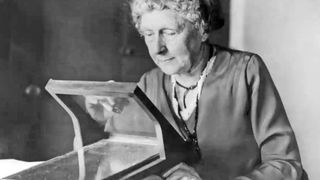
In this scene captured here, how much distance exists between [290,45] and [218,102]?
28cm

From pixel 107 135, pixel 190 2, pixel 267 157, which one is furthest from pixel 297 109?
pixel 107 135

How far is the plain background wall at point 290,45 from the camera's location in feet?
4.76

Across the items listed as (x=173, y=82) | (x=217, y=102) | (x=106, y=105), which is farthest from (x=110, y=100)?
(x=217, y=102)

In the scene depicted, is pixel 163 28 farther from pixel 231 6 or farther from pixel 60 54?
pixel 60 54

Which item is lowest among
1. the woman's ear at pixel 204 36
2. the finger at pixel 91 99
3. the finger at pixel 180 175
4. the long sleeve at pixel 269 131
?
the finger at pixel 180 175

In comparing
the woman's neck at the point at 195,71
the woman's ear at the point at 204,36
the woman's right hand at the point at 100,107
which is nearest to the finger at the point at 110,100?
the woman's right hand at the point at 100,107

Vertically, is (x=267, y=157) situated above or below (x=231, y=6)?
below

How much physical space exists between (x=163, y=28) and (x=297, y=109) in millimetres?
477

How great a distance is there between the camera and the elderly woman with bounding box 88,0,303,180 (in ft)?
4.64

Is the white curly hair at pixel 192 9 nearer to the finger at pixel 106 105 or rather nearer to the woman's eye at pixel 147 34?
the woman's eye at pixel 147 34

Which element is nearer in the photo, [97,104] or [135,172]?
[135,172]

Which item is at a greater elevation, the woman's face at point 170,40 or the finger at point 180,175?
the woman's face at point 170,40

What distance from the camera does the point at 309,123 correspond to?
1498 millimetres

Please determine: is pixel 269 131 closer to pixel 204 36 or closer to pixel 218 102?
pixel 218 102
